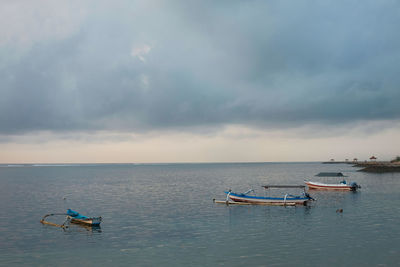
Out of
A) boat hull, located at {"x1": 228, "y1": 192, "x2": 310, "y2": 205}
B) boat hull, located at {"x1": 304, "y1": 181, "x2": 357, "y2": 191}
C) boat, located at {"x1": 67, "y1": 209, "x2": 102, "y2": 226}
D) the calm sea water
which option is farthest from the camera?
boat hull, located at {"x1": 304, "y1": 181, "x2": 357, "y2": 191}

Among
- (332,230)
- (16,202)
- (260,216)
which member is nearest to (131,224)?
(260,216)

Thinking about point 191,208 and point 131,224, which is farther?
point 191,208

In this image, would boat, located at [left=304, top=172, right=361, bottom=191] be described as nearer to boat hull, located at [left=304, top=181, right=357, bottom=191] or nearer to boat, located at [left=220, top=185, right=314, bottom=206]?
boat hull, located at [left=304, top=181, right=357, bottom=191]

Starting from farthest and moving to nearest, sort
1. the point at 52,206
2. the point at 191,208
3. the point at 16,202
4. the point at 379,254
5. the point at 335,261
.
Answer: the point at 16,202, the point at 52,206, the point at 191,208, the point at 379,254, the point at 335,261

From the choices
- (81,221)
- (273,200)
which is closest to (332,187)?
(273,200)

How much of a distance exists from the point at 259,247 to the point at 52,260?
18.3 metres

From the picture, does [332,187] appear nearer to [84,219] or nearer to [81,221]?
[84,219]

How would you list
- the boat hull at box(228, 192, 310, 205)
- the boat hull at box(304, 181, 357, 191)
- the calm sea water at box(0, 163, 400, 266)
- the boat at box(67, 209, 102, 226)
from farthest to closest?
the boat hull at box(304, 181, 357, 191), the boat hull at box(228, 192, 310, 205), the boat at box(67, 209, 102, 226), the calm sea water at box(0, 163, 400, 266)

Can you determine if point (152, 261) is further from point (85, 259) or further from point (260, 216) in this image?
point (260, 216)

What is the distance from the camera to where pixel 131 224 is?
43.8 m

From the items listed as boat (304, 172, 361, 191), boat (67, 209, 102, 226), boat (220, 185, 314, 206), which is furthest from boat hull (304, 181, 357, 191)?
boat (67, 209, 102, 226)

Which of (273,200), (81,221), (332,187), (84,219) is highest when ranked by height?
(332,187)

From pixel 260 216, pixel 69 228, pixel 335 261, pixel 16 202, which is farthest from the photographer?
pixel 16 202

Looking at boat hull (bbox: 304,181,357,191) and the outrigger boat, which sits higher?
boat hull (bbox: 304,181,357,191)
